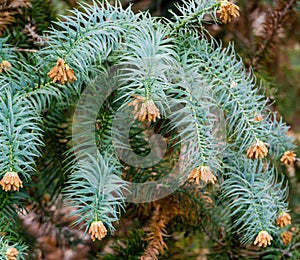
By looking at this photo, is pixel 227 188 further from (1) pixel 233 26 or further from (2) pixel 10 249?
(1) pixel 233 26

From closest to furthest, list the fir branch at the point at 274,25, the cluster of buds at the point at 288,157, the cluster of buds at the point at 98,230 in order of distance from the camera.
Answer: the cluster of buds at the point at 98,230, the cluster of buds at the point at 288,157, the fir branch at the point at 274,25

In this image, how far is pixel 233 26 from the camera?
0.90m

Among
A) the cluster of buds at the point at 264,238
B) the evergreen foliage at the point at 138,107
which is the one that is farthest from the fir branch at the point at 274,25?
the cluster of buds at the point at 264,238

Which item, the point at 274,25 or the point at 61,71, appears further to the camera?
the point at 274,25

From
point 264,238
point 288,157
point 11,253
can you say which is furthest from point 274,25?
point 11,253

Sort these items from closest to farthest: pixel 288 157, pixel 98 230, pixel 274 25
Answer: pixel 98 230 < pixel 288 157 < pixel 274 25

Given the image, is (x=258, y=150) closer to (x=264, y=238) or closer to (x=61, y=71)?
(x=264, y=238)

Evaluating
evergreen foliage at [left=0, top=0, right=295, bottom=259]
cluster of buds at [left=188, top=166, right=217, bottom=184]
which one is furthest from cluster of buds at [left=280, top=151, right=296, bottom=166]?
cluster of buds at [left=188, top=166, right=217, bottom=184]

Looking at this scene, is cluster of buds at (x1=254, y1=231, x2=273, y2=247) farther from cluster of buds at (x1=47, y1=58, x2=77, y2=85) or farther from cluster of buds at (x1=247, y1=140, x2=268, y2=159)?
cluster of buds at (x1=47, y1=58, x2=77, y2=85)

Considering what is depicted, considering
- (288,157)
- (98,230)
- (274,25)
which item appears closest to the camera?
(98,230)

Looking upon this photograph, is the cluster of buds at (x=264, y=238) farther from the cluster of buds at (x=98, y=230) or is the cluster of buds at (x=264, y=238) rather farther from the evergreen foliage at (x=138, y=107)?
the cluster of buds at (x=98, y=230)

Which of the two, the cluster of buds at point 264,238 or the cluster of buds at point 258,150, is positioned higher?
the cluster of buds at point 258,150

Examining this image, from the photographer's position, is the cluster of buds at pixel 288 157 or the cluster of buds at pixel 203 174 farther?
the cluster of buds at pixel 288 157

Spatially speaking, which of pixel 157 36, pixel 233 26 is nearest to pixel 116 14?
pixel 157 36
